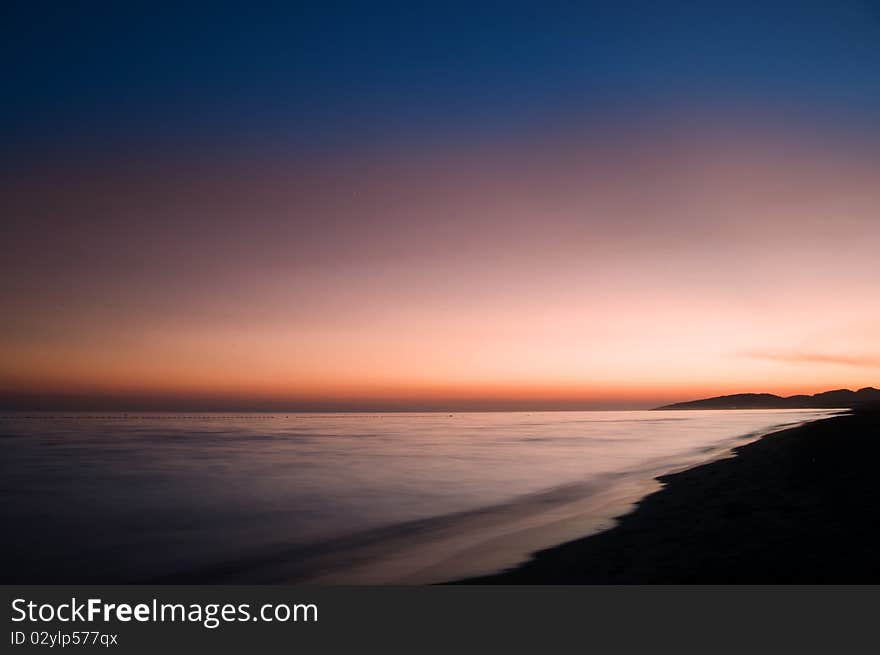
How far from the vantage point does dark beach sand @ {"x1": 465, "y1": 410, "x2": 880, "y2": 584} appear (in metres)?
8.27

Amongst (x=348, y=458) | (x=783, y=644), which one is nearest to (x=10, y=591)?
(x=783, y=644)

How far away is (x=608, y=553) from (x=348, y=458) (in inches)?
1016

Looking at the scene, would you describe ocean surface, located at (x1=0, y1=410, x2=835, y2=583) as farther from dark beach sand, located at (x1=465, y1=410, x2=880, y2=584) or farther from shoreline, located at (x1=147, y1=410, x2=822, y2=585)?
dark beach sand, located at (x1=465, y1=410, x2=880, y2=584)

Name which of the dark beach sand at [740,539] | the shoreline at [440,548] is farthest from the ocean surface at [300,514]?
the dark beach sand at [740,539]

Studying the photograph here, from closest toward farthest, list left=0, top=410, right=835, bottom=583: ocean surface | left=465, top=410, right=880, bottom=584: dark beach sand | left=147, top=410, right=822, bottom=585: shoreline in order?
left=465, top=410, right=880, bottom=584: dark beach sand, left=147, top=410, right=822, bottom=585: shoreline, left=0, top=410, right=835, bottom=583: ocean surface

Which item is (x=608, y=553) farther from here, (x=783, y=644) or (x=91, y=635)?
(x=91, y=635)

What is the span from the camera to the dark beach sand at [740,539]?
8.27 metres

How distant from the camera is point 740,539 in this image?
10.1m

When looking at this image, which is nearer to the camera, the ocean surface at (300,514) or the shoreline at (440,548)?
the shoreline at (440,548)

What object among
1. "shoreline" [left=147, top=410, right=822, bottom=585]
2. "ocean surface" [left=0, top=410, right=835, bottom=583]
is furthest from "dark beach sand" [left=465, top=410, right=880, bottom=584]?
"ocean surface" [left=0, top=410, right=835, bottom=583]

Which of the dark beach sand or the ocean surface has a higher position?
the dark beach sand

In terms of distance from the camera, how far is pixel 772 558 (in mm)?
8805

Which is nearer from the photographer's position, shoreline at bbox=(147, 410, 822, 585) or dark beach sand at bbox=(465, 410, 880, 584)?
dark beach sand at bbox=(465, 410, 880, 584)

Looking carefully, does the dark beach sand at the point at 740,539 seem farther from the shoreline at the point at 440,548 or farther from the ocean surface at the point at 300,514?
the ocean surface at the point at 300,514
